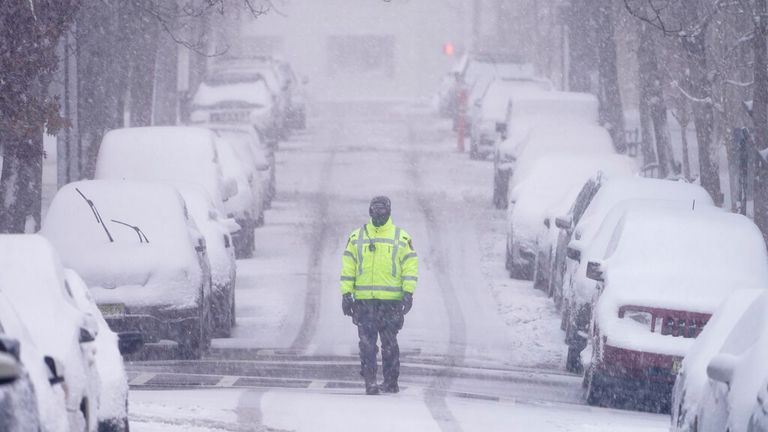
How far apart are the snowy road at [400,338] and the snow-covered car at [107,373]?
1414 mm

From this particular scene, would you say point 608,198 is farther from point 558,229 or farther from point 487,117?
point 487,117

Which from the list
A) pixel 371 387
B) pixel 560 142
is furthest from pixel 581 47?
pixel 371 387

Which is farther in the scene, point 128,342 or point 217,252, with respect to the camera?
point 217,252

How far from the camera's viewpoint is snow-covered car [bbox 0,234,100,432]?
23.8 feet

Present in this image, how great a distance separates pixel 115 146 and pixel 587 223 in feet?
21.7

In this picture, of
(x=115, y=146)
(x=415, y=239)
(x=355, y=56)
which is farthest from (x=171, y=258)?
(x=355, y=56)

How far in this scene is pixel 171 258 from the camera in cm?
1394

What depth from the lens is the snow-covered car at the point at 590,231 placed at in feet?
46.6

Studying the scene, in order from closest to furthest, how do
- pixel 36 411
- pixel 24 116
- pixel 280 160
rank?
pixel 36 411, pixel 24 116, pixel 280 160

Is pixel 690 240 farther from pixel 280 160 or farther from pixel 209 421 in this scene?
pixel 280 160

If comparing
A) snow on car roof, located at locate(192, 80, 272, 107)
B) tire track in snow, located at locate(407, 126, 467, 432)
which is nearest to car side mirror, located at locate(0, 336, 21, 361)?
tire track in snow, located at locate(407, 126, 467, 432)

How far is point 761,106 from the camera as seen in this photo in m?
17.5

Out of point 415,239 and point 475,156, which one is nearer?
point 415,239

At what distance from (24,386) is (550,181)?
16.1 metres
